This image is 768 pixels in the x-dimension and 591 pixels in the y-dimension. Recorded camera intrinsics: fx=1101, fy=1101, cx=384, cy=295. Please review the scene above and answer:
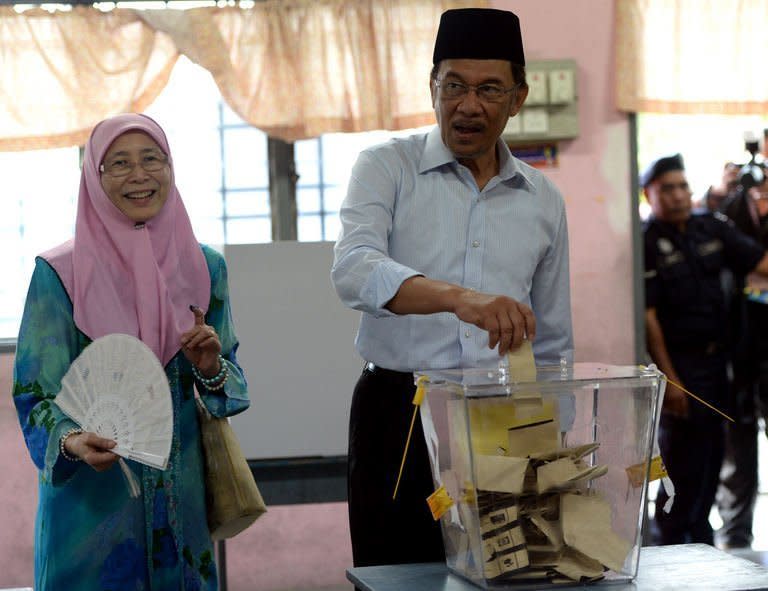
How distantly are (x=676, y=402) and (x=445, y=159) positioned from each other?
2573 mm

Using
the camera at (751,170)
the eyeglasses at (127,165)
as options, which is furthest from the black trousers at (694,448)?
the eyeglasses at (127,165)

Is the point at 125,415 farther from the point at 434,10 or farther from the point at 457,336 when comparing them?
the point at 434,10

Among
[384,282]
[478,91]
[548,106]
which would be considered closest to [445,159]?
[478,91]

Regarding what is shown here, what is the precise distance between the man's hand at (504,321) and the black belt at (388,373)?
451mm

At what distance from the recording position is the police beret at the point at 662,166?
432 cm

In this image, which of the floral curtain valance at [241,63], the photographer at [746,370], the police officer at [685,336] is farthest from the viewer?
the photographer at [746,370]

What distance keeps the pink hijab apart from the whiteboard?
1.70m

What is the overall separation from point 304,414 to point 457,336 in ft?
6.19

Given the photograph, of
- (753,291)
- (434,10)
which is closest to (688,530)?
(753,291)

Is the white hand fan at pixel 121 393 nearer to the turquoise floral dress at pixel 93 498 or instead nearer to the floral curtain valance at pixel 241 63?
the turquoise floral dress at pixel 93 498

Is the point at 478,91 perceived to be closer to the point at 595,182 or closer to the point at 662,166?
the point at 595,182

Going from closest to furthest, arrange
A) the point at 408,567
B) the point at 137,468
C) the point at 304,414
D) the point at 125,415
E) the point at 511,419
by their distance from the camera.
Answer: the point at 511,419
the point at 408,567
the point at 125,415
the point at 137,468
the point at 304,414

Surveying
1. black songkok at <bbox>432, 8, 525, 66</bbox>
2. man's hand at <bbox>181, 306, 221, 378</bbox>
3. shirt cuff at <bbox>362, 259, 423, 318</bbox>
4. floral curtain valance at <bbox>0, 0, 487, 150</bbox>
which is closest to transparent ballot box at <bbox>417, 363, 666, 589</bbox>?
shirt cuff at <bbox>362, 259, 423, 318</bbox>

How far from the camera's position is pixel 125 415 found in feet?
5.72
